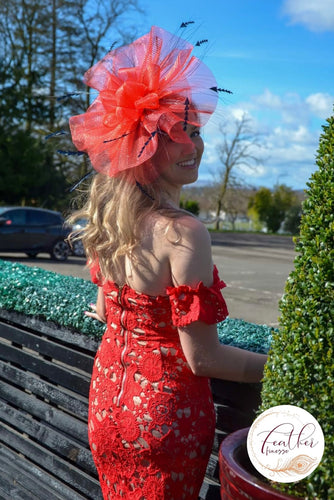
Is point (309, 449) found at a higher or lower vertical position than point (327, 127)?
lower

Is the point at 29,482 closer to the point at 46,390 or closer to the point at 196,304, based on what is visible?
the point at 46,390

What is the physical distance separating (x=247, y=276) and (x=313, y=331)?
15.7 m

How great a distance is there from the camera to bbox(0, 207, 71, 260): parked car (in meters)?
17.3

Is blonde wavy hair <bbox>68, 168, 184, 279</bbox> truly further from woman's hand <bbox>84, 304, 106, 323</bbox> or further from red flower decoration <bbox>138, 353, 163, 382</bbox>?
woman's hand <bbox>84, 304, 106, 323</bbox>

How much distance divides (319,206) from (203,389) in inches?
28.8

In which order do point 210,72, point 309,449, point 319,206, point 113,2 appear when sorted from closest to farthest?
1. point 309,449
2. point 319,206
3. point 210,72
4. point 113,2

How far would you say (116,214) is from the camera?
1.83 meters

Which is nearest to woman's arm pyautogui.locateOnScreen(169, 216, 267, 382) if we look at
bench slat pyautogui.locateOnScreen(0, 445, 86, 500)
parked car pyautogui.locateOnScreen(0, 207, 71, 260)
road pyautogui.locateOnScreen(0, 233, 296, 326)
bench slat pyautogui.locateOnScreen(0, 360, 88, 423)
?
bench slat pyautogui.locateOnScreen(0, 360, 88, 423)

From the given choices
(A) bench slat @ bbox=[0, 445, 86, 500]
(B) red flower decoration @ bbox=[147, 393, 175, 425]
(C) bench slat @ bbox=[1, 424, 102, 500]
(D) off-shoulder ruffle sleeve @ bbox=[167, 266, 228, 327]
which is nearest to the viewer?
(D) off-shoulder ruffle sleeve @ bbox=[167, 266, 228, 327]

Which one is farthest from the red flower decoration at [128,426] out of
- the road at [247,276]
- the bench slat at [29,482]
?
the road at [247,276]

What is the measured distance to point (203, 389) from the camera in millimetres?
1833

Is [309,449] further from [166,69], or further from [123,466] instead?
[166,69]

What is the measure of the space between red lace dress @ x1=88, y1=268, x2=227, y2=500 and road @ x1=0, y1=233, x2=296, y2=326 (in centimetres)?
809

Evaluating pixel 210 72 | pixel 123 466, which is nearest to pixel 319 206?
pixel 210 72
